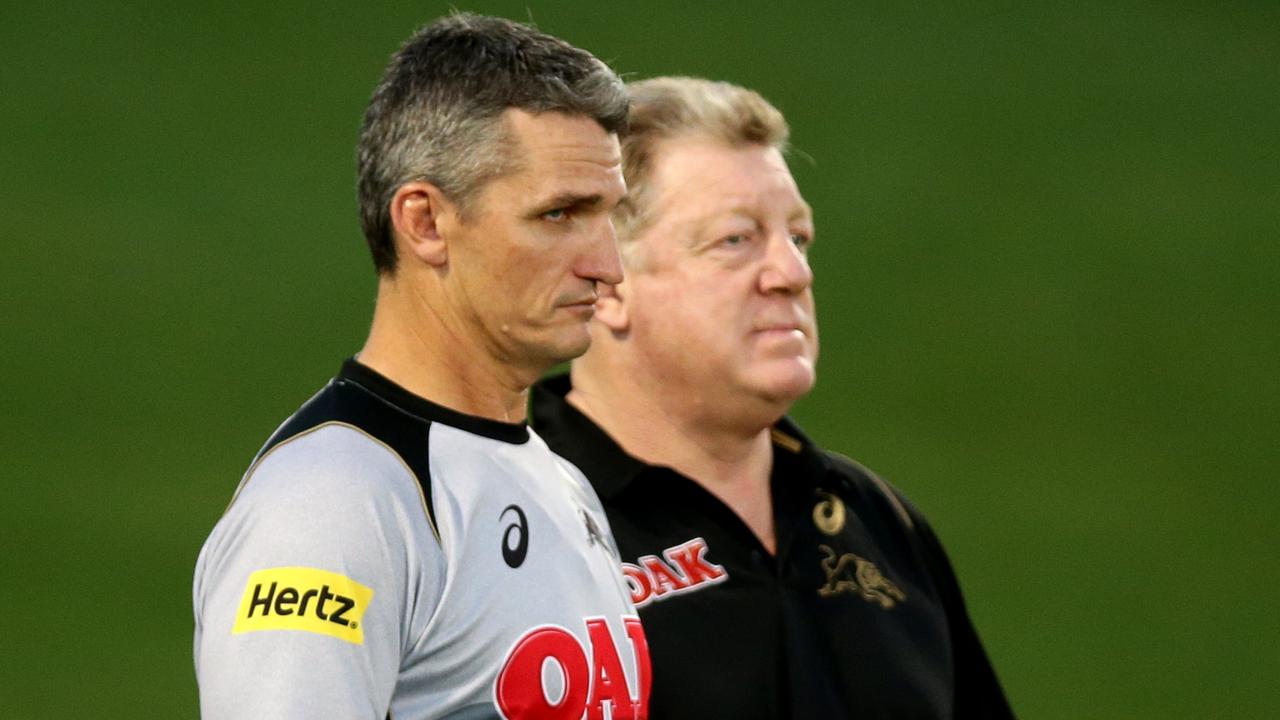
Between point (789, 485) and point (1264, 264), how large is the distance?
18.5 feet

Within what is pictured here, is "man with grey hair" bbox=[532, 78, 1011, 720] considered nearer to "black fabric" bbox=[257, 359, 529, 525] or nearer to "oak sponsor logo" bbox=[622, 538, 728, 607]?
"oak sponsor logo" bbox=[622, 538, 728, 607]

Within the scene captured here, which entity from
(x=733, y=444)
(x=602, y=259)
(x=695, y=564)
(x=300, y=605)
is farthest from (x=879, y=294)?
(x=300, y=605)

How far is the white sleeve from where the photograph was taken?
2.07 m

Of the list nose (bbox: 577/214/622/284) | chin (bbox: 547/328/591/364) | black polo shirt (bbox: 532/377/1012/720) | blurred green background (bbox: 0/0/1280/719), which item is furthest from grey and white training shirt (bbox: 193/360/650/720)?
blurred green background (bbox: 0/0/1280/719)

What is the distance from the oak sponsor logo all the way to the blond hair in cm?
55

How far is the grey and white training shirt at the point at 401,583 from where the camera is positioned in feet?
6.83

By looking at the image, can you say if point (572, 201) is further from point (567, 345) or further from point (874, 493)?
point (874, 493)

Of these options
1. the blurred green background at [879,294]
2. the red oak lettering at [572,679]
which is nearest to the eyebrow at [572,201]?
the red oak lettering at [572,679]

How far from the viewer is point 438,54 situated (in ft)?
7.98

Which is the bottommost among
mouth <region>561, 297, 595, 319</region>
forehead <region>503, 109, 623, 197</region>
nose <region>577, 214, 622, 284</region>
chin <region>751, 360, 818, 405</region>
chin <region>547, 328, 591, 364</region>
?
chin <region>751, 360, 818, 405</region>

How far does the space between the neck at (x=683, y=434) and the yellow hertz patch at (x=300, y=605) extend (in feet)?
4.28

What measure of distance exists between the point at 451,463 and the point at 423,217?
32cm

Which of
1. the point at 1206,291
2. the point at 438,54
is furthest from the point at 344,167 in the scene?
the point at 438,54

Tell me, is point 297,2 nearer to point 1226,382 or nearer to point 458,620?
point 1226,382
